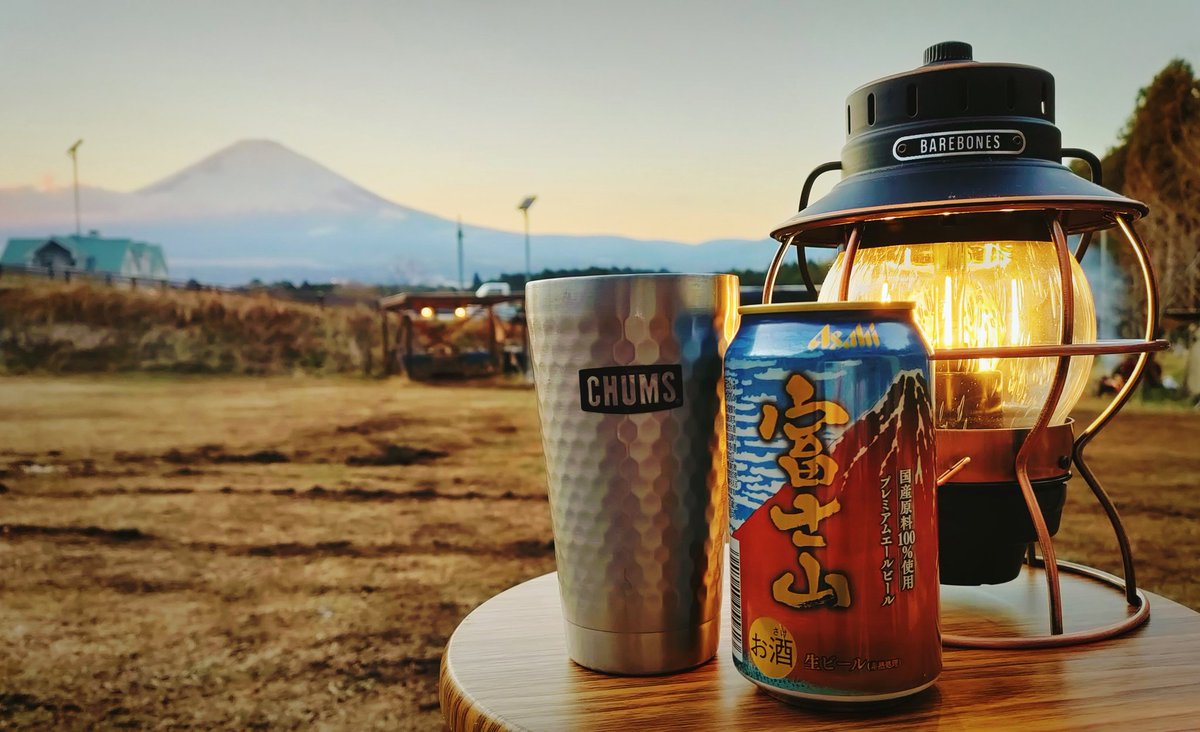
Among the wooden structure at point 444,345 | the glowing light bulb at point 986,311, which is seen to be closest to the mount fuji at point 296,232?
the wooden structure at point 444,345

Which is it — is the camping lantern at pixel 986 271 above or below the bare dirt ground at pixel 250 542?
above

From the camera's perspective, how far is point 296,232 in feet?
16.2

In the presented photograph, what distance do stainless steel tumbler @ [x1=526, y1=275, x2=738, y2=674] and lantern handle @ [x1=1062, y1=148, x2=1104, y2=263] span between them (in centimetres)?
33

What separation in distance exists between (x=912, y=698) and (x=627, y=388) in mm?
226

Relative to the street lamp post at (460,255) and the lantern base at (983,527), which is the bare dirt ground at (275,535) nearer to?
the street lamp post at (460,255)

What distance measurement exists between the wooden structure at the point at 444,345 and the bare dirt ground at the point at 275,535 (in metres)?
0.14

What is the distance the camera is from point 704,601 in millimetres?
500

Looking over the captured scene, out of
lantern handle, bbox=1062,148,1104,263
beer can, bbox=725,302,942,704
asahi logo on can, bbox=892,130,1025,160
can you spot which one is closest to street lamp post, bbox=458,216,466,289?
lantern handle, bbox=1062,148,1104,263

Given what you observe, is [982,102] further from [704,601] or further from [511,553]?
[511,553]

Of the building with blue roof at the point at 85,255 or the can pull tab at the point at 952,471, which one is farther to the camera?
the building with blue roof at the point at 85,255

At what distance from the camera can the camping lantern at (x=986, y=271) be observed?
0.56 metres

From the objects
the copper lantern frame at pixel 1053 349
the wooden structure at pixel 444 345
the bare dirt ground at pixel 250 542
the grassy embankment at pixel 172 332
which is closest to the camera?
the copper lantern frame at pixel 1053 349

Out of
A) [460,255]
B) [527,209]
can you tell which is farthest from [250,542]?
[527,209]

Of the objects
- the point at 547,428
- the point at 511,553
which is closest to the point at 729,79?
the point at 511,553
